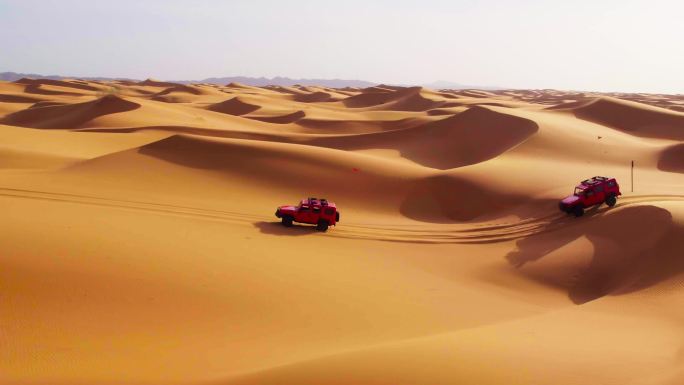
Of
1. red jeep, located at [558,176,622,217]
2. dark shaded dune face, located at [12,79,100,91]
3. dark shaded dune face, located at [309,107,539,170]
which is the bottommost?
dark shaded dune face, located at [12,79,100,91]

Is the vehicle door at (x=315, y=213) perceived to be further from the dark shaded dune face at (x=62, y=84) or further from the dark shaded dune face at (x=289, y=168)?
the dark shaded dune face at (x=62, y=84)

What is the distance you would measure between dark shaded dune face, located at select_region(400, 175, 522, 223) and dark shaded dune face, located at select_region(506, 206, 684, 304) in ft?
11.3

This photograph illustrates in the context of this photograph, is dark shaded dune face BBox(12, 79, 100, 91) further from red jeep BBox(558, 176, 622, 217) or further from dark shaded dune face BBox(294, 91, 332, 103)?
A: red jeep BBox(558, 176, 622, 217)

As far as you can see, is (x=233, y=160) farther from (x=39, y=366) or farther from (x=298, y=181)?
(x=39, y=366)

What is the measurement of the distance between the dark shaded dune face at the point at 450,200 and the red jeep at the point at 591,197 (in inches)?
105

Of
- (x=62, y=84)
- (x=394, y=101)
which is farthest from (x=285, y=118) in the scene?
(x=62, y=84)

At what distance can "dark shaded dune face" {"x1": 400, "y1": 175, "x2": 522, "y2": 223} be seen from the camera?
1639 cm

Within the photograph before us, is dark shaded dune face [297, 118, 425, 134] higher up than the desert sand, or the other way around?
the desert sand

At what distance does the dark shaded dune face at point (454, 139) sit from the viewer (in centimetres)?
2642

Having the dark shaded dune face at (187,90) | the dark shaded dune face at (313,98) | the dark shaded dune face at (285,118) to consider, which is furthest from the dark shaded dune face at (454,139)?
the dark shaded dune face at (187,90)

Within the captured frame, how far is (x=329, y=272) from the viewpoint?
9938 mm

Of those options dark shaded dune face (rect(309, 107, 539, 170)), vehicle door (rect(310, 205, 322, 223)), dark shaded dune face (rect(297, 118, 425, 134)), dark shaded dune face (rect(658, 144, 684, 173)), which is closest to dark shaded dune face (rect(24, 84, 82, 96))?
dark shaded dune face (rect(297, 118, 425, 134))

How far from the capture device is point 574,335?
721 cm

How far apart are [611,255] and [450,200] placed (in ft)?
22.3
